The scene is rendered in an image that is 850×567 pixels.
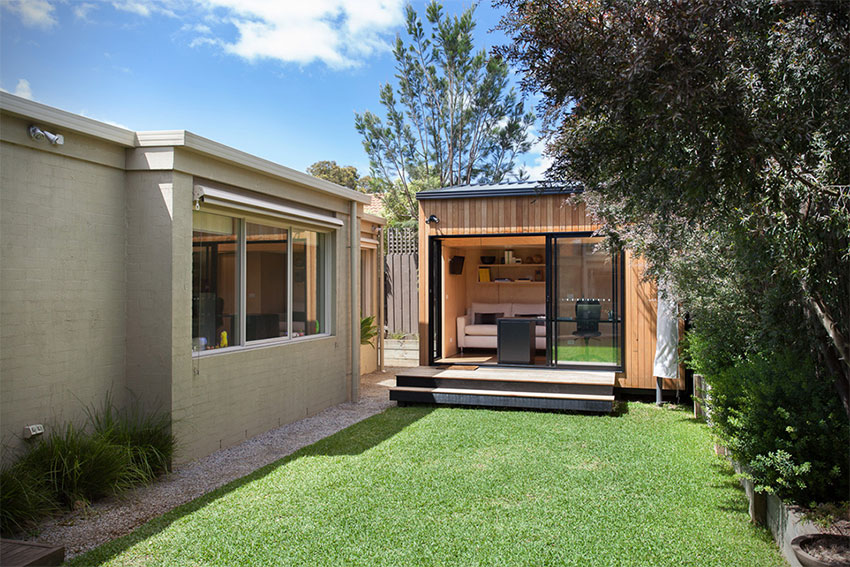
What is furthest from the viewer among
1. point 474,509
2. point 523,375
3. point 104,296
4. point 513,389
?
point 523,375

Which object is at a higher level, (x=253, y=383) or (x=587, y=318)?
(x=587, y=318)

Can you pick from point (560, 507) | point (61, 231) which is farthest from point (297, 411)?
→ point (560, 507)

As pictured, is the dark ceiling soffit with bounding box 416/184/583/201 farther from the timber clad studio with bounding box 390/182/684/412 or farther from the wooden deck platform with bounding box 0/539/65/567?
the wooden deck platform with bounding box 0/539/65/567

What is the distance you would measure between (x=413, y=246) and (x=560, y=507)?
30.2 feet

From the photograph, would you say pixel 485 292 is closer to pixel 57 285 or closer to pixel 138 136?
pixel 138 136

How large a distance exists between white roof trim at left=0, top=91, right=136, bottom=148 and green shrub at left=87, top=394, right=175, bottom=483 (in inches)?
89.6

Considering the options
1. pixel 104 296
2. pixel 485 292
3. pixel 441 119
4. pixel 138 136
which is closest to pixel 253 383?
→ pixel 104 296

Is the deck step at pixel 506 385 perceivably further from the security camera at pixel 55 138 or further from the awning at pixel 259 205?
the security camera at pixel 55 138

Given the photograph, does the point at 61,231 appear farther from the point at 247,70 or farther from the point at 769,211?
the point at 247,70

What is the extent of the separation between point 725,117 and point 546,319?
6765mm

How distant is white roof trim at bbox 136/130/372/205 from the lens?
5.52m

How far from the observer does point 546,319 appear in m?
9.44

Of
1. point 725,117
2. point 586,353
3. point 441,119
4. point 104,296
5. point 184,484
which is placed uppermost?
point 441,119

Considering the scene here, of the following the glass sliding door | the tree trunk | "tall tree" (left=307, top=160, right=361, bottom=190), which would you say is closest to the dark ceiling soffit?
the glass sliding door
